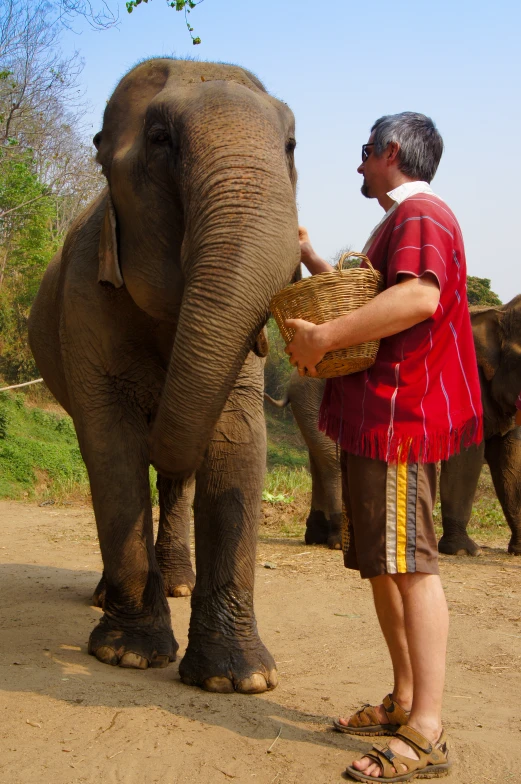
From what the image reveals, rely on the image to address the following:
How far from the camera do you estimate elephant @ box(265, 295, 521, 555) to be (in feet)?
31.2

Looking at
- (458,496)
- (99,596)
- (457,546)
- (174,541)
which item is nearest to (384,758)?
(99,596)

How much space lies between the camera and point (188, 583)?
6.70 meters

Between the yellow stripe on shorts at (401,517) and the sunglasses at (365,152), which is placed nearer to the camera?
the yellow stripe on shorts at (401,517)

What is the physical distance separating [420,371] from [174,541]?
4.06 metres

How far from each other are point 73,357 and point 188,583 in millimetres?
2541

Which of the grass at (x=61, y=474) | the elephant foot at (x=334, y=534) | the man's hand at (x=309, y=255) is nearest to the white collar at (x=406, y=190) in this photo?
the man's hand at (x=309, y=255)

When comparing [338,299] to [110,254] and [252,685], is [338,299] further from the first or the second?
[252,685]

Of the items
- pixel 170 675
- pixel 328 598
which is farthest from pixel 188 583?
pixel 170 675

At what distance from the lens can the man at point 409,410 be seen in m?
3.04

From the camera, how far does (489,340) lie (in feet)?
32.6

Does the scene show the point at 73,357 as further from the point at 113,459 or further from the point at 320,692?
the point at 320,692

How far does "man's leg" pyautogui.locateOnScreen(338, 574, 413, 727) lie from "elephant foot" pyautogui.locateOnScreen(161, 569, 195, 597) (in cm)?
337

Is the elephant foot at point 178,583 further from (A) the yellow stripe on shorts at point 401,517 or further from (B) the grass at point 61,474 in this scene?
(B) the grass at point 61,474

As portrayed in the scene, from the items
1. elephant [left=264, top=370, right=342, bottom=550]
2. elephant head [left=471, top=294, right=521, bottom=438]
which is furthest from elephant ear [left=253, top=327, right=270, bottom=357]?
elephant head [left=471, top=294, right=521, bottom=438]
